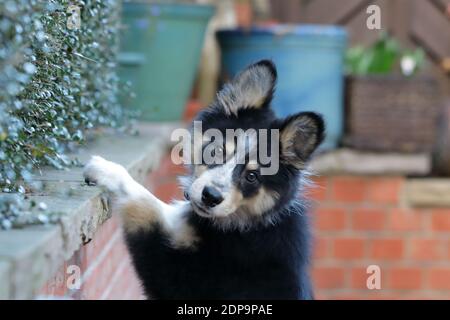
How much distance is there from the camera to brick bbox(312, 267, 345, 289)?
6164 mm

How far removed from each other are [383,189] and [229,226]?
320 centimetres

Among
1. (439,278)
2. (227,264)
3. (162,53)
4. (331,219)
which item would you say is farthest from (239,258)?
(439,278)

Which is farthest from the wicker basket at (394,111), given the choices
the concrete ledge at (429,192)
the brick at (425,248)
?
the brick at (425,248)

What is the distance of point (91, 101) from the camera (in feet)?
12.1

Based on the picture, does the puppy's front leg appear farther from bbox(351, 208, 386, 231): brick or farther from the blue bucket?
bbox(351, 208, 386, 231): brick

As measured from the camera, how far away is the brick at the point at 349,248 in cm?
614

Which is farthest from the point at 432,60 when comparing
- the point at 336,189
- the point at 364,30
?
the point at 336,189

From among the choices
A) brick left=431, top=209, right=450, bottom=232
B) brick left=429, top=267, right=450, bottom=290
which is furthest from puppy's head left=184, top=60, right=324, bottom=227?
brick left=429, top=267, right=450, bottom=290

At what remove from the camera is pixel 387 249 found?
242 inches

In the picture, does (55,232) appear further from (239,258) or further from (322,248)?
(322,248)

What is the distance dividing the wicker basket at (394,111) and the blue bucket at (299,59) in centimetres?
14

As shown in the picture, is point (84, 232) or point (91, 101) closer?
point (84, 232)
